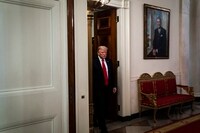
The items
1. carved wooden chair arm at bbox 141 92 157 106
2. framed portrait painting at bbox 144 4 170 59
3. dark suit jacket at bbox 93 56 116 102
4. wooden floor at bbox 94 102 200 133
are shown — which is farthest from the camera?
framed portrait painting at bbox 144 4 170 59

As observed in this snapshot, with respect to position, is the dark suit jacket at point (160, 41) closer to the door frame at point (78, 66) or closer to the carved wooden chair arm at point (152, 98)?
the carved wooden chair arm at point (152, 98)

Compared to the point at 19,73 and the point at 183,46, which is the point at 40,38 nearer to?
the point at 19,73

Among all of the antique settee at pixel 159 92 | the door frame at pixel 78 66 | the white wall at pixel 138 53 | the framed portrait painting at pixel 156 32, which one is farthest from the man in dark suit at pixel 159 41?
the door frame at pixel 78 66

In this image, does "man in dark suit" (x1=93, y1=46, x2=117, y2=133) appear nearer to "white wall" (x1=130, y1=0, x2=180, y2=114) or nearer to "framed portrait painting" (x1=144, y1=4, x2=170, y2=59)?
"white wall" (x1=130, y1=0, x2=180, y2=114)

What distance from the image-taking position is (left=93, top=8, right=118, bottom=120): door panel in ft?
15.9

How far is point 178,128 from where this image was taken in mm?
1737

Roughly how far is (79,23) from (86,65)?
380 millimetres

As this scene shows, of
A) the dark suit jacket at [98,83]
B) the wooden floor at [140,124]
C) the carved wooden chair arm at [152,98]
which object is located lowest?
the wooden floor at [140,124]

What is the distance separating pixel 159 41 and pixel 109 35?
130cm

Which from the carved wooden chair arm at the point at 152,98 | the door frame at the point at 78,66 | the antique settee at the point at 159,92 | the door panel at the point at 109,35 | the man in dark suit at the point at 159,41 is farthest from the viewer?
the man in dark suit at the point at 159,41

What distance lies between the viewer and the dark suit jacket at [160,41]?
5.41 metres

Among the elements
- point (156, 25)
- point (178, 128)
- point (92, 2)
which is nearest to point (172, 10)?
point (156, 25)

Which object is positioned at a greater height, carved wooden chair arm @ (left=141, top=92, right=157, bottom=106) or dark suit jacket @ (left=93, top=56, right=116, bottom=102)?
dark suit jacket @ (left=93, top=56, right=116, bottom=102)

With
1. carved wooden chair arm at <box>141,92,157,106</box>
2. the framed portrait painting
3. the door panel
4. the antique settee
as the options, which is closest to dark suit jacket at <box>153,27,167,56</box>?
the framed portrait painting
